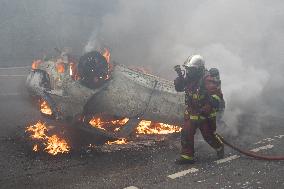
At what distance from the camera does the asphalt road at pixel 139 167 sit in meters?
5.65

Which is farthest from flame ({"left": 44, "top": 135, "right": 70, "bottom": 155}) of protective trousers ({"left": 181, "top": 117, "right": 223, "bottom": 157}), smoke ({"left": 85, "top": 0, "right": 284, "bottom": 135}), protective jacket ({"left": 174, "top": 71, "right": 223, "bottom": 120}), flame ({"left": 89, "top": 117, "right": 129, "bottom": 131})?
smoke ({"left": 85, "top": 0, "right": 284, "bottom": 135})

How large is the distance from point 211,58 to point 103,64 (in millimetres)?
4789

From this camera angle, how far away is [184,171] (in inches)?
243

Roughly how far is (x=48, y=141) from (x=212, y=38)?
8.04 m

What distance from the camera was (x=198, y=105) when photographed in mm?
6570

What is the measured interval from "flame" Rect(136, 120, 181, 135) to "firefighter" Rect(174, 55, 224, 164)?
4.95 feet

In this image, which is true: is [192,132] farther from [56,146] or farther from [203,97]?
[56,146]

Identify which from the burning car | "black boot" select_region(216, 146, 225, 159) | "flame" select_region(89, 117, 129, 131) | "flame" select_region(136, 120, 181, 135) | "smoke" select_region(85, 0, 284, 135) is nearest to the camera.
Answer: "black boot" select_region(216, 146, 225, 159)

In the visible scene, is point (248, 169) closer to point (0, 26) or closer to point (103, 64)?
point (103, 64)

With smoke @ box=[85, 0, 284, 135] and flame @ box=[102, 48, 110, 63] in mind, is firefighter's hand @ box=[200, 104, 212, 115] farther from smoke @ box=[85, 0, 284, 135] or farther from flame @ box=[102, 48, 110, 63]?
smoke @ box=[85, 0, 284, 135]

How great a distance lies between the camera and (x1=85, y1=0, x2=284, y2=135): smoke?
11.6 meters

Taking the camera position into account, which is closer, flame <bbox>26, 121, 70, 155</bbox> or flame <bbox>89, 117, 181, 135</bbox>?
flame <bbox>26, 121, 70, 155</bbox>

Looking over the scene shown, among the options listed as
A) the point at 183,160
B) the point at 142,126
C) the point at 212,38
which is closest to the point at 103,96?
the point at 142,126

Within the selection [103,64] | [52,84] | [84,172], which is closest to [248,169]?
[84,172]
